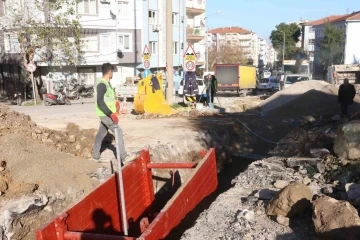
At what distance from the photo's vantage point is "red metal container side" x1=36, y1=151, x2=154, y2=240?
5402 millimetres

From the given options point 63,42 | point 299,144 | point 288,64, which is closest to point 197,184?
point 299,144

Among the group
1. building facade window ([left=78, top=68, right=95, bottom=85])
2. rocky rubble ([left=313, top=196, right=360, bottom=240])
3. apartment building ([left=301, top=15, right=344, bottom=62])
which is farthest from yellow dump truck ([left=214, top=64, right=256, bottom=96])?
apartment building ([left=301, top=15, right=344, bottom=62])

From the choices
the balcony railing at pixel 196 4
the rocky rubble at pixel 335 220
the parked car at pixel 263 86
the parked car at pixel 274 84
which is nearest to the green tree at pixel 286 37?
the balcony railing at pixel 196 4

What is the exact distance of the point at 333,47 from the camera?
5797 cm

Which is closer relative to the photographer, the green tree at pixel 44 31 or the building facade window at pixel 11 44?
the green tree at pixel 44 31

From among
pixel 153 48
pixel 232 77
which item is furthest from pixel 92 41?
pixel 232 77

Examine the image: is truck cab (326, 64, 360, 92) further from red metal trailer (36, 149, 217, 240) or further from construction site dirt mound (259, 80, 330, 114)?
red metal trailer (36, 149, 217, 240)

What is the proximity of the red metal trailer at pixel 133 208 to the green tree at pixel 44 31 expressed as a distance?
17.5 meters

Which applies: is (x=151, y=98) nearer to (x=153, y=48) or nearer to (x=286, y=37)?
(x=153, y=48)

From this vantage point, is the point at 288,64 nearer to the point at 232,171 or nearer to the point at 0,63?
the point at 0,63

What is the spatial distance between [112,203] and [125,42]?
30099 millimetres

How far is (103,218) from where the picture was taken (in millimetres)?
6715

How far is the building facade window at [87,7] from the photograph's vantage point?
105 ft

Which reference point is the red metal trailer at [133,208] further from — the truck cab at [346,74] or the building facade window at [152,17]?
the building facade window at [152,17]
